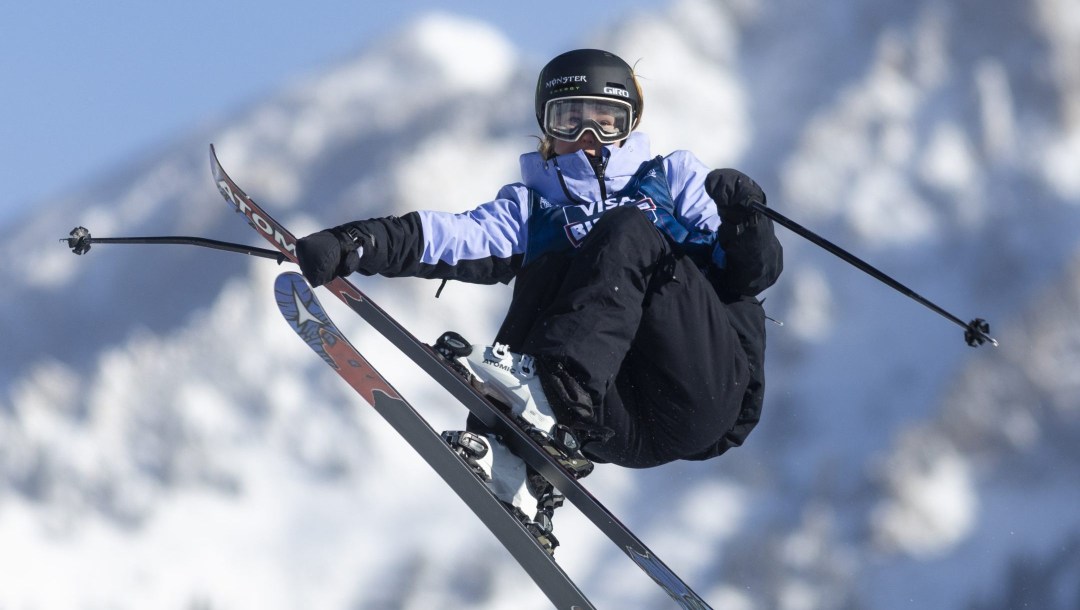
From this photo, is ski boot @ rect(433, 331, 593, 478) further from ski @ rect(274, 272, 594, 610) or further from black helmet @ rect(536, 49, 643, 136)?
black helmet @ rect(536, 49, 643, 136)

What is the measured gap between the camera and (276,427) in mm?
64562

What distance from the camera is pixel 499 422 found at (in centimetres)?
580

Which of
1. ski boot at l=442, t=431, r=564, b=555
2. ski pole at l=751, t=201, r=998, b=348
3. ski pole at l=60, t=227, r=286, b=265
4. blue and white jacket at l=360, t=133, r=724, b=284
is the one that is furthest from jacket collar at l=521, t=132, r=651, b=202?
ski pole at l=60, t=227, r=286, b=265

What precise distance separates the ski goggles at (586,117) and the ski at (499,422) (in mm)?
1149

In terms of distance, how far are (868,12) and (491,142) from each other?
22.5 m

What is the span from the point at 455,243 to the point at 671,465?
2143 inches

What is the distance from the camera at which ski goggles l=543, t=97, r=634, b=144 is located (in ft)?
20.0

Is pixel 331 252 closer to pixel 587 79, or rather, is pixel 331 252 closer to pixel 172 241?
pixel 172 241

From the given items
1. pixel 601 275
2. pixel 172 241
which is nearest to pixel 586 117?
pixel 601 275

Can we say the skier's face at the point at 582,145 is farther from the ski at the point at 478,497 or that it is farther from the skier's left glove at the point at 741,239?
the ski at the point at 478,497

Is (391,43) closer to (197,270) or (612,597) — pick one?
(197,270)

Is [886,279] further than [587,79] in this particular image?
No

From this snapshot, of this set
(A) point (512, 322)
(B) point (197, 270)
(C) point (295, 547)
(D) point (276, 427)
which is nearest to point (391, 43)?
(B) point (197, 270)

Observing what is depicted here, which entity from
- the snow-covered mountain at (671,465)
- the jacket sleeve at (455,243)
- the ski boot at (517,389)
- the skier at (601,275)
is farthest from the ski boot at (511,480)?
the snow-covered mountain at (671,465)
